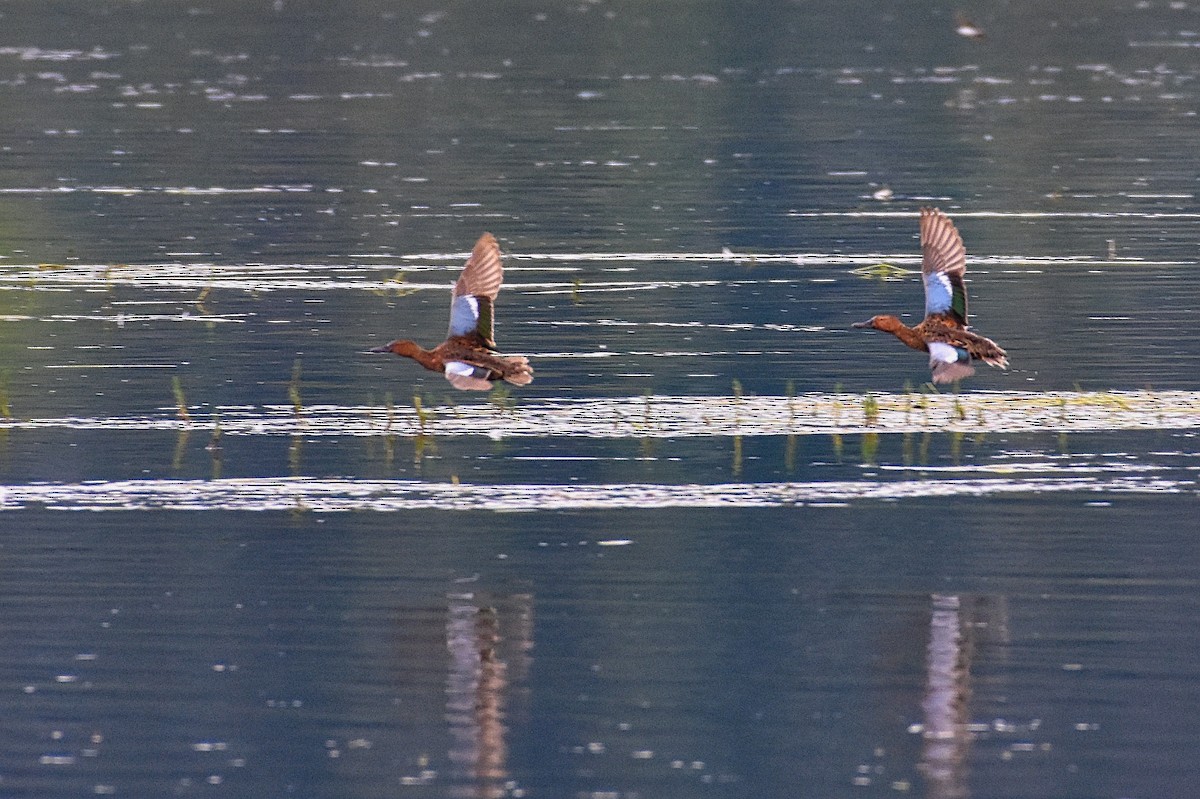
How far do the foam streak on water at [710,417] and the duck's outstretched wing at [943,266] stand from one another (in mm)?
1370

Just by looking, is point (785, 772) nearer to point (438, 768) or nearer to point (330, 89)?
point (438, 768)

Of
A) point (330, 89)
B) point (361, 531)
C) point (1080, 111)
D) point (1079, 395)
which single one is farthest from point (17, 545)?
point (330, 89)

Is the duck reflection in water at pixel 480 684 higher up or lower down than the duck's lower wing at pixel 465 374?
lower down

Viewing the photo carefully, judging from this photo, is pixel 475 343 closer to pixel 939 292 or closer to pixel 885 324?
pixel 885 324

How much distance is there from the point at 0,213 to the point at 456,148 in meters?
9.86

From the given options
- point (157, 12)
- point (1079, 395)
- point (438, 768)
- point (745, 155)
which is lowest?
point (438, 768)

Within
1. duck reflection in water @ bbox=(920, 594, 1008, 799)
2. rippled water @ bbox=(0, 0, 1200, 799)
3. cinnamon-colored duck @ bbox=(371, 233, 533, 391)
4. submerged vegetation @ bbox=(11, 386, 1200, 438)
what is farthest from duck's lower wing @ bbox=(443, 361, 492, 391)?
duck reflection in water @ bbox=(920, 594, 1008, 799)

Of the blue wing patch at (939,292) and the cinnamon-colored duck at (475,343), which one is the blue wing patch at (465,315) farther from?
the blue wing patch at (939,292)

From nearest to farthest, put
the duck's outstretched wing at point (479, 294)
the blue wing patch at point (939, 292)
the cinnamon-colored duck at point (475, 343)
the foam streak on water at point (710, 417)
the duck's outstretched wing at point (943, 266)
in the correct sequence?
the cinnamon-colored duck at point (475, 343), the duck's outstretched wing at point (479, 294), the duck's outstretched wing at point (943, 266), the blue wing patch at point (939, 292), the foam streak on water at point (710, 417)

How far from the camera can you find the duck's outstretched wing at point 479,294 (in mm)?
16047

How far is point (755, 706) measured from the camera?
11.8 meters

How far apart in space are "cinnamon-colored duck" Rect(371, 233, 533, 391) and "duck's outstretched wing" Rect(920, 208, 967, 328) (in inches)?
93.8

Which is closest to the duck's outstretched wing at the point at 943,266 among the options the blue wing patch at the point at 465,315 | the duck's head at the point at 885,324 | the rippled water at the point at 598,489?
the duck's head at the point at 885,324

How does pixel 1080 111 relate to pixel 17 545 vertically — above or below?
above
